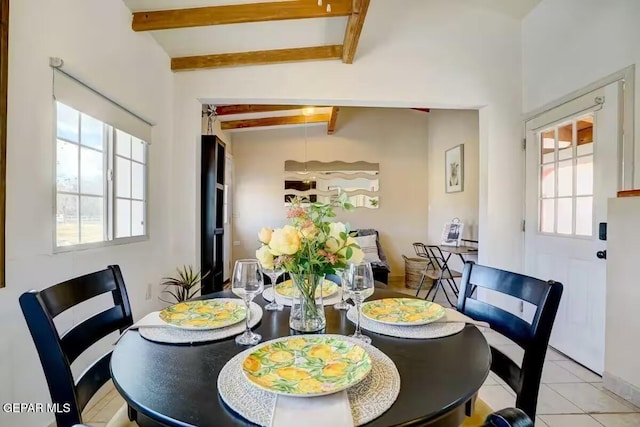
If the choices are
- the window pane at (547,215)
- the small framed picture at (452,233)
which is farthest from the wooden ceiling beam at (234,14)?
the small framed picture at (452,233)

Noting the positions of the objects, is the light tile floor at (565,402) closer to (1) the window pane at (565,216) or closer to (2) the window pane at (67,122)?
(1) the window pane at (565,216)

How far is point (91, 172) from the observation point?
2082 mm

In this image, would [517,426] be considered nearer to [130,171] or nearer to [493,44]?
[130,171]

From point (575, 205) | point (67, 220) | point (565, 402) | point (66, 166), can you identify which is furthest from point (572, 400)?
point (66, 166)

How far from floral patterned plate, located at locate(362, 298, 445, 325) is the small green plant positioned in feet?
6.84

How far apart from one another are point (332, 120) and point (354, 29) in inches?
105

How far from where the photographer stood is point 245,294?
109 cm

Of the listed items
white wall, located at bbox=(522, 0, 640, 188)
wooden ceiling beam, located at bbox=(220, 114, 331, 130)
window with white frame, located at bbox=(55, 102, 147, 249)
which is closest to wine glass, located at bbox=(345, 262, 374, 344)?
window with white frame, located at bbox=(55, 102, 147, 249)

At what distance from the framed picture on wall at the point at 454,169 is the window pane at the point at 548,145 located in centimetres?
156

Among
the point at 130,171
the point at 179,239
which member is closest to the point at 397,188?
the point at 179,239

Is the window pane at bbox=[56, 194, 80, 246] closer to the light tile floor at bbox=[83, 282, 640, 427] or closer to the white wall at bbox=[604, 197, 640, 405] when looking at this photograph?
the light tile floor at bbox=[83, 282, 640, 427]

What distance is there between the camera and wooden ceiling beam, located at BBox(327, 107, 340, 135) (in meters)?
4.87

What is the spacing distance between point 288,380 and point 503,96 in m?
3.36

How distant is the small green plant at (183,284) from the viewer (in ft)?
9.51
